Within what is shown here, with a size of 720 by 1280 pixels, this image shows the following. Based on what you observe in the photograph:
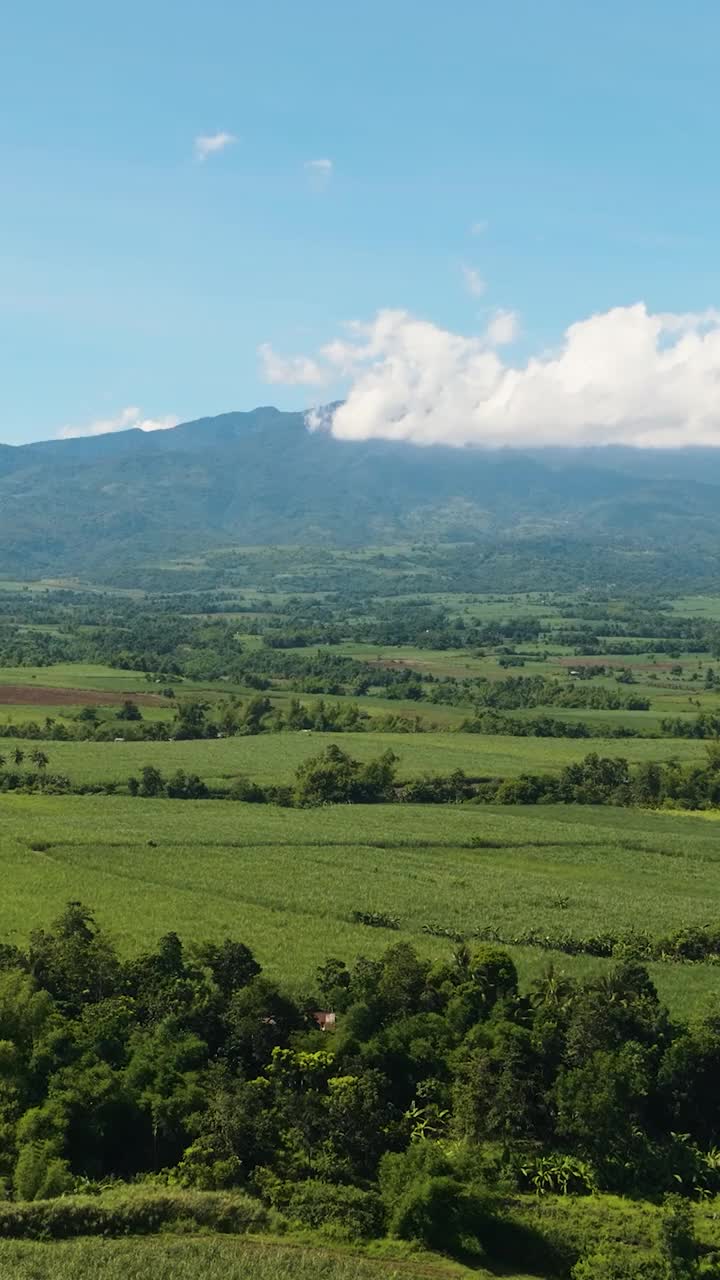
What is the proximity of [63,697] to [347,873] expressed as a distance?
60.7m

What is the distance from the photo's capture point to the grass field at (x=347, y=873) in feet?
161

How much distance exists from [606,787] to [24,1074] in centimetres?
5012

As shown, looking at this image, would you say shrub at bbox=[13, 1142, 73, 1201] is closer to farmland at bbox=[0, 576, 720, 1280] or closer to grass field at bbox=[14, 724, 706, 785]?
farmland at bbox=[0, 576, 720, 1280]

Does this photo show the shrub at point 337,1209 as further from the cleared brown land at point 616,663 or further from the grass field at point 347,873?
the cleared brown land at point 616,663

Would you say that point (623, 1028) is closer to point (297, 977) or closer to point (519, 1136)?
point (519, 1136)

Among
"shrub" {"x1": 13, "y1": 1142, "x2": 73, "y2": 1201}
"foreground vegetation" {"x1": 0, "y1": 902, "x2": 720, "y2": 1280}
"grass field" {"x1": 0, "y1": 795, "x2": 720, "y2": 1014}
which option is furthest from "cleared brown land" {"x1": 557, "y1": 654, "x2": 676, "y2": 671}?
"shrub" {"x1": 13, "y1": 1142, "x2": 73, "y2": 1201}

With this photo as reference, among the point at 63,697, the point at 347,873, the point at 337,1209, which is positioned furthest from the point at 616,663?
the point at 337,1209

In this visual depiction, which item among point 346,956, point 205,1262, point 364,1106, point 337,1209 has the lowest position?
point 205,1262

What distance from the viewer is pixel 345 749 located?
295 ft

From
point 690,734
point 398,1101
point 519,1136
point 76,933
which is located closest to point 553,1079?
point 519,1136

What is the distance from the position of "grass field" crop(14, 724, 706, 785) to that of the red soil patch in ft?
58.9

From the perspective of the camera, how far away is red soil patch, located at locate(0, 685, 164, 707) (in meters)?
110

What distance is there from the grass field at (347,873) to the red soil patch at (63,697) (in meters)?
36.4

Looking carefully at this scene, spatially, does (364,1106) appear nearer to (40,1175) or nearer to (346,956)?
(40,1175)
